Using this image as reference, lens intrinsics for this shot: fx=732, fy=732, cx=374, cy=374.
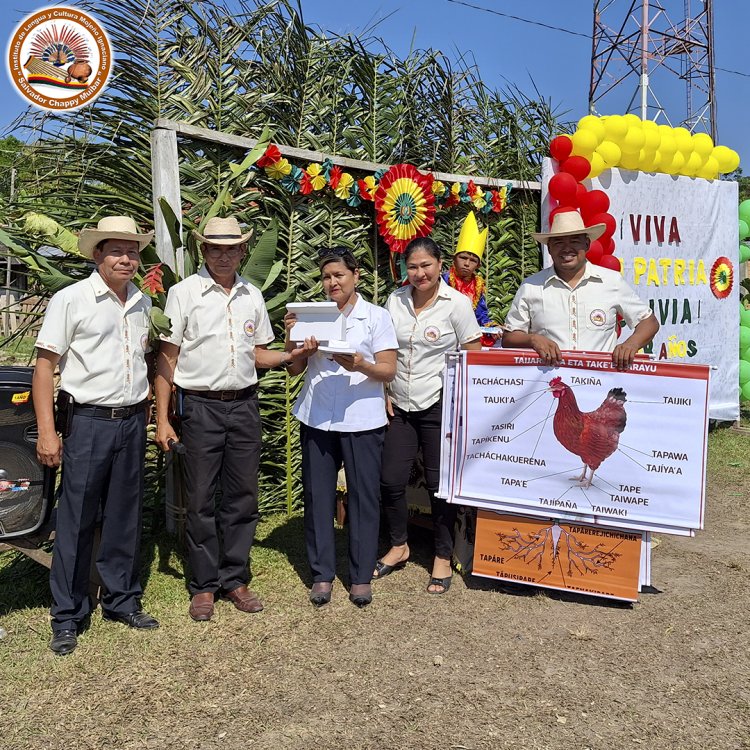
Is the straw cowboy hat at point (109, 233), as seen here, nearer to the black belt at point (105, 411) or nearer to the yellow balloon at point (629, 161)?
the black belt at point (105, 411)

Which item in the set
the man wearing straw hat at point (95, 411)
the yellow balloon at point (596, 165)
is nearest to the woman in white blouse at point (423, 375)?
the man wearing straw hat at point (95, 411)

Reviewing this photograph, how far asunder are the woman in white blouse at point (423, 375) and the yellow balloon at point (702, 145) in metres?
4.96

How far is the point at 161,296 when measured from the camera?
13.4 feet

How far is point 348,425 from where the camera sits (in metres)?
3.65

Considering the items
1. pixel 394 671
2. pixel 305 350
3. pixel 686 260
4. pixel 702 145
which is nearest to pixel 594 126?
pixel 702 145

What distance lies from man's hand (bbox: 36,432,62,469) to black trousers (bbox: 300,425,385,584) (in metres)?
1.18

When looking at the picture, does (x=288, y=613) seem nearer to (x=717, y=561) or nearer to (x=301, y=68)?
(x=717, y=561)

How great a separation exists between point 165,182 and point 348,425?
1.91m

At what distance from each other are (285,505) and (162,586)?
1.46m

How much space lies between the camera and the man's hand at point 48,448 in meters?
3.10

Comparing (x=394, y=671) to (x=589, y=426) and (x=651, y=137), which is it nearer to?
(x=589, y=426)

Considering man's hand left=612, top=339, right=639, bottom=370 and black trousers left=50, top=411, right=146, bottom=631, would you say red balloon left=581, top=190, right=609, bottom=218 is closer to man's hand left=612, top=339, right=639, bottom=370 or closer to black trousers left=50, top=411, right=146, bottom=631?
man's hand left=612, top=339, right=639, bottom=370

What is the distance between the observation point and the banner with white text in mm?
7062

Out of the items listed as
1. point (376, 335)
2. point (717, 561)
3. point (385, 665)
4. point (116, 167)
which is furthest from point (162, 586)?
point (717, 561)
